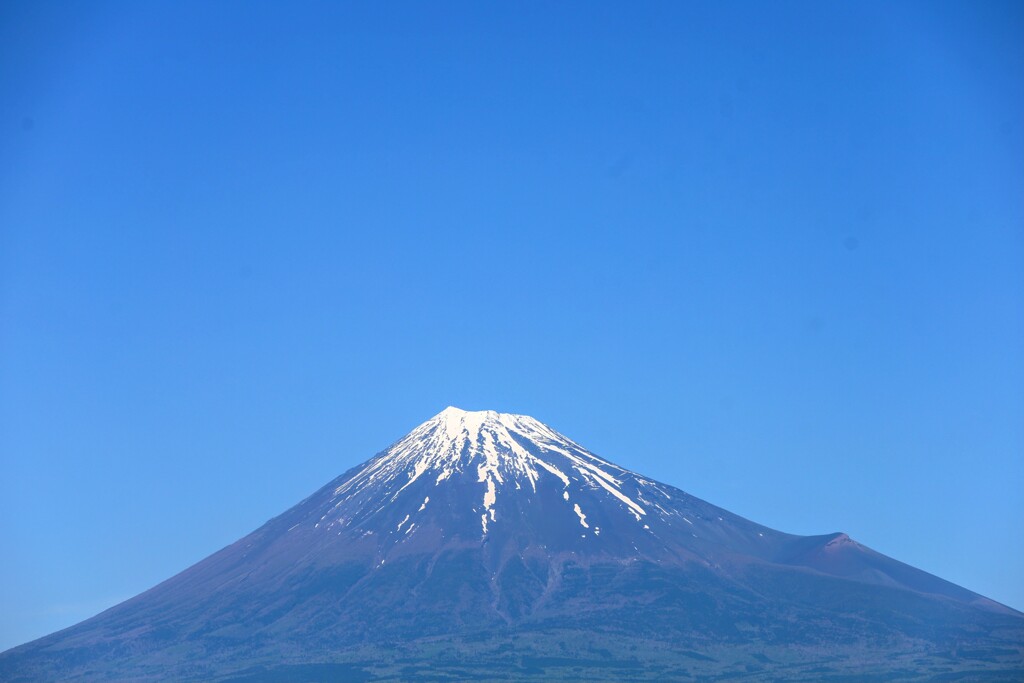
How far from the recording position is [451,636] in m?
174

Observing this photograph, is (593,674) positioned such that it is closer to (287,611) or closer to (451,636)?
(451,636)

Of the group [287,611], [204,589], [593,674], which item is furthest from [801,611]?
[204,589]

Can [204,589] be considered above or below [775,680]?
above

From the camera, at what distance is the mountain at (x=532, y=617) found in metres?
166

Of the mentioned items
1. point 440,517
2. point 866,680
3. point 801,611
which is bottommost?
point 866,680

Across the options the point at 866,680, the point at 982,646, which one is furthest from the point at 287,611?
the point at 982,646

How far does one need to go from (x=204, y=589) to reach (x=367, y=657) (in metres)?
37.7

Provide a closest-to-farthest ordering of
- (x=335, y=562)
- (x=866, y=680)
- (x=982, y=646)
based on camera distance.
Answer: (x=866, y=680)
(x=982, y=646)
(x=335, y=562)

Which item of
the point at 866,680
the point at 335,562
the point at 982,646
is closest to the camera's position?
the point at 866,680

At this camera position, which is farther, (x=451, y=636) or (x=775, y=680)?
(x=451, y=636)

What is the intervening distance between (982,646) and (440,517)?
243 ft

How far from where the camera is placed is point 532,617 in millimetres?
177750

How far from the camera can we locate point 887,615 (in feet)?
592

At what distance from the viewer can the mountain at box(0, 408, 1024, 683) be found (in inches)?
6516
